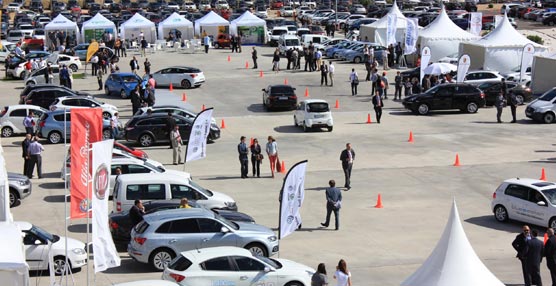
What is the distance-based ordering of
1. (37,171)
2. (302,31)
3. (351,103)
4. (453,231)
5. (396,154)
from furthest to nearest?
(302,31) → (351,103) → (396,154) → (37,171) → (453,231)

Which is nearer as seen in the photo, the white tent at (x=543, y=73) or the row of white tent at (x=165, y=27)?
the white tent at (x=543, y=73)

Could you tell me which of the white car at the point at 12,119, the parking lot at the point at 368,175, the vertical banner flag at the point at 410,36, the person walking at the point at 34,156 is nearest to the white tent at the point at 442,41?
the vertical banner flag at the point at 410,36

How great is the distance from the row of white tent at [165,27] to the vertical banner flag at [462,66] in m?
26.0

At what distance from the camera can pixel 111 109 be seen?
4097 cm

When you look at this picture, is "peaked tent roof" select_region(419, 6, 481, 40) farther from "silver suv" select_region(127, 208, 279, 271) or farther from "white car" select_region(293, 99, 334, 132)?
"silver suv" select_region(127, 208, 279, 271)

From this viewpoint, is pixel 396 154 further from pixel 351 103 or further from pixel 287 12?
pixel 287 12

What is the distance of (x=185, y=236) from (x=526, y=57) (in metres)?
32.3

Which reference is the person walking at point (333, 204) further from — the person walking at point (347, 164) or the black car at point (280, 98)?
the black car at point (280, 98)

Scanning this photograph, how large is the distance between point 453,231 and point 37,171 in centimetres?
1779

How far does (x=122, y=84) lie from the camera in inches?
1865

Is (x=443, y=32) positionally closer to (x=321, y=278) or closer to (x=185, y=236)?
(x=185, y=236)

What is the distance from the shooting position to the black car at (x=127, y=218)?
22891mm

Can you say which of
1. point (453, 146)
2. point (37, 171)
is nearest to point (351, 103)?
point (453, 146)

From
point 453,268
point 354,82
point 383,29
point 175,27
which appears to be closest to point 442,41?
point 383,29
